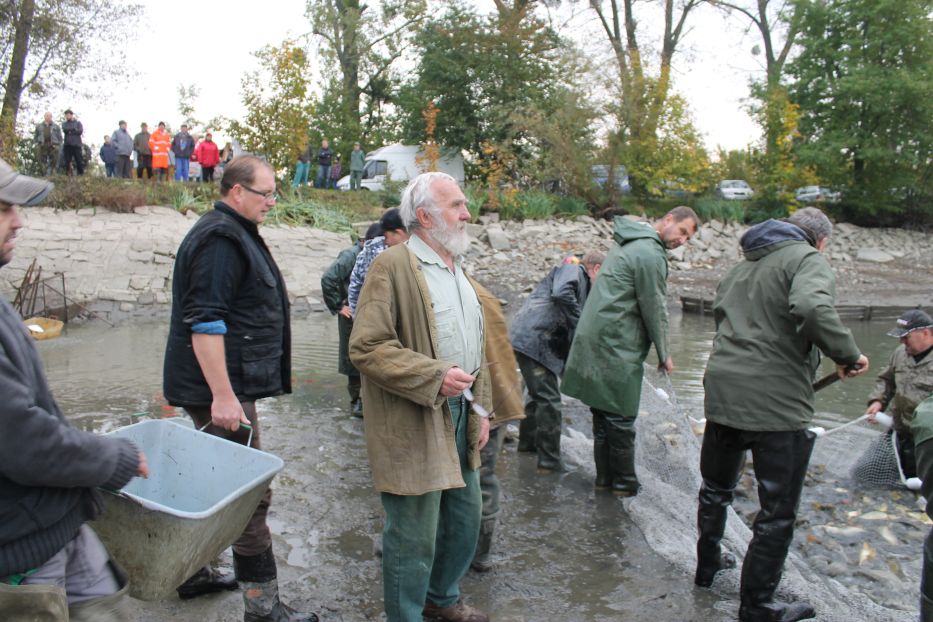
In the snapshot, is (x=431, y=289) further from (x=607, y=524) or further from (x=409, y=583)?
(x=607, y=524)

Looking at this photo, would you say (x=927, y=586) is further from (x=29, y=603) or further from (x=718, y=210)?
(x=718, y=210)

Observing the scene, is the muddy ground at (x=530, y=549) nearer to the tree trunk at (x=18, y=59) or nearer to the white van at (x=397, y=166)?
the tree trunk at (x=18, y=59)

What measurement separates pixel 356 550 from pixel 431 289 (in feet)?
6.45

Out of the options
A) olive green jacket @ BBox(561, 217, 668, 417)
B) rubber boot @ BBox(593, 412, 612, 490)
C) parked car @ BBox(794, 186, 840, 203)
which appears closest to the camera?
olive green jacket @ BBox(561, 217, 668, 417)

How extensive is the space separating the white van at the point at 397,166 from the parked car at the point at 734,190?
11.1 m

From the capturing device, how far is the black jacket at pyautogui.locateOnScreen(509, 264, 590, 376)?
6.17 meters

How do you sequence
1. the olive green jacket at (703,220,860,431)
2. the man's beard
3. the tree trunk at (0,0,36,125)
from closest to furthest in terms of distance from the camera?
1. the man's beard
2. the olive green jacket at (703,220,860,431)
3. the tree trunk at (0,0,36,125)

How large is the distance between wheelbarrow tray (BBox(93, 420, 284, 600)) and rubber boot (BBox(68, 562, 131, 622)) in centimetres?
24

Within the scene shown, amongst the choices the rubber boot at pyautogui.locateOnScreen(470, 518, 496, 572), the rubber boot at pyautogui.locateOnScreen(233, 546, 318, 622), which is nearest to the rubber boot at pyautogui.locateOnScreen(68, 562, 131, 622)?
the rubber boot at pyautogui.locateOnScreen(233, 546, 318, 622)

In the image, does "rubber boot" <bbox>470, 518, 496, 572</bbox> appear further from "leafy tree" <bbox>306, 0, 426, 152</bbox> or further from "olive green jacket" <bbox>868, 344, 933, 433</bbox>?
"leafy tree" <bbox>306, 0, 426, 152</bbox>

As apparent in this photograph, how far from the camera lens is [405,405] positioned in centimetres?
315

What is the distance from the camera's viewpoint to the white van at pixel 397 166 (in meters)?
29.3

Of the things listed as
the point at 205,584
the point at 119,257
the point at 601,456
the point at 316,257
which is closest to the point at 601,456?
the point at 601,456

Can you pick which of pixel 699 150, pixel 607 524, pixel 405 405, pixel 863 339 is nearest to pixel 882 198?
pixel 699 150
